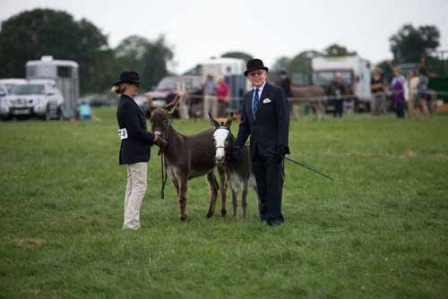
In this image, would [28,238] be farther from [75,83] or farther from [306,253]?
[75,83]

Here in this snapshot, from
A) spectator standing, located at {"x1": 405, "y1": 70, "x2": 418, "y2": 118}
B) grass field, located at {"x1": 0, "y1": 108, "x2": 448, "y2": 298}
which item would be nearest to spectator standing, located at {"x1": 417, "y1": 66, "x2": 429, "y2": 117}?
spectator standing, located at {"x1": 405, "y1": 70, "x2": 418, "y2": 118}

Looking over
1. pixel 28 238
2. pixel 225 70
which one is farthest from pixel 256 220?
pixel 225 70

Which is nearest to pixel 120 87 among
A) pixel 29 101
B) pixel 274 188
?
pixel 274 188

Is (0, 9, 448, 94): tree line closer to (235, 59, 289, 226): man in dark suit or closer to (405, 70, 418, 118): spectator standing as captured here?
(405, 70, 418, 118): spectator standing

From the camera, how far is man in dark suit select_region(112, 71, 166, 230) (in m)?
9.54

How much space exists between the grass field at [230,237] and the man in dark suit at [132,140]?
0.40 metres

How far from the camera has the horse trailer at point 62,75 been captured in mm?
41188

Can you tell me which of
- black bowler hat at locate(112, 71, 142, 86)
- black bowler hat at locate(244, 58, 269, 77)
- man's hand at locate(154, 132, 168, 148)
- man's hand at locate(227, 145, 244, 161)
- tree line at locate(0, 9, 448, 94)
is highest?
tree line at locate(0, 9, 448, 94)

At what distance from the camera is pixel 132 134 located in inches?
376

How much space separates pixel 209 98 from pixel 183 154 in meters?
20.6

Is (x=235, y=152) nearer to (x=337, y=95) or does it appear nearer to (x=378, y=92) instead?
(x=378, y=92)

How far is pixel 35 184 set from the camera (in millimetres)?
13797

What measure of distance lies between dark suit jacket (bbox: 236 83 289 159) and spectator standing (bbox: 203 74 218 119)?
68.0 ft

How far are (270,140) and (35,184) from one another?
227 inches
